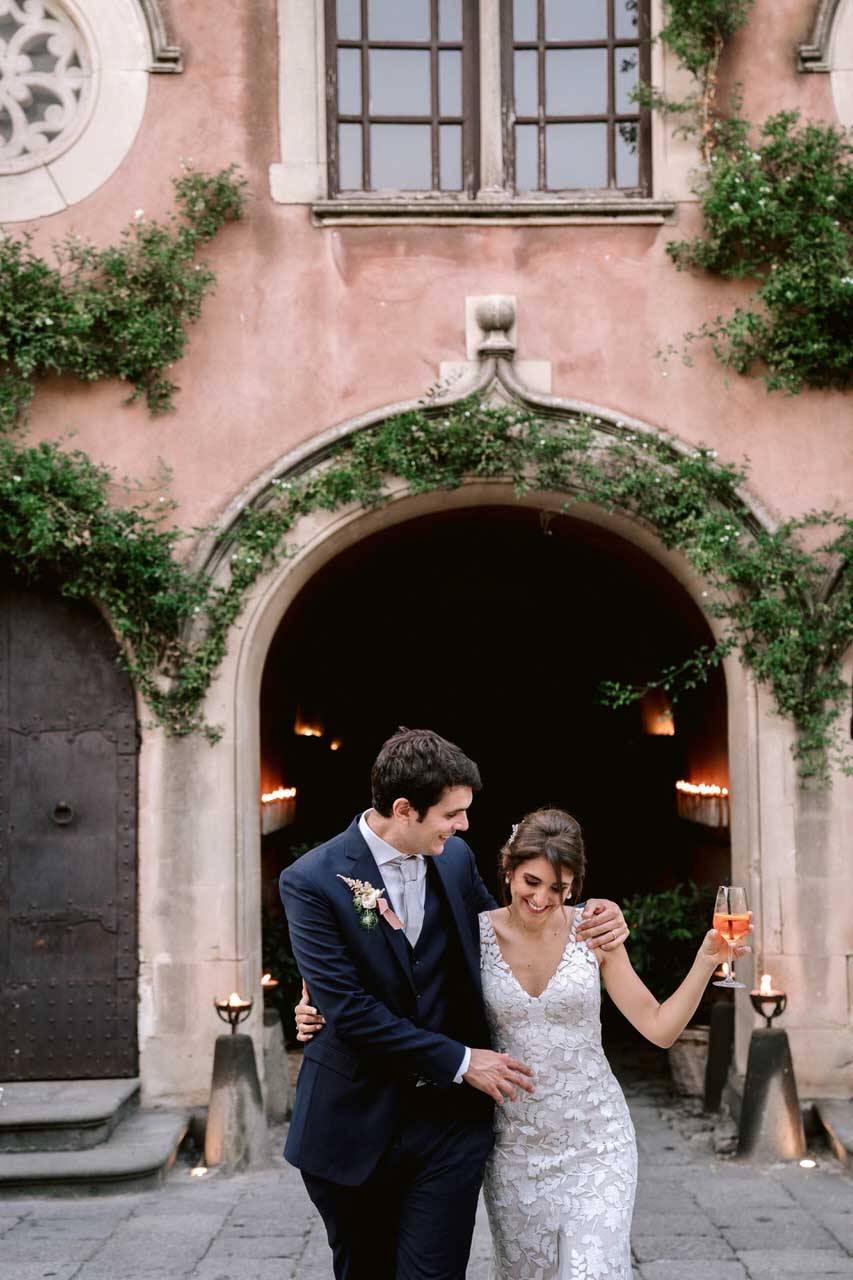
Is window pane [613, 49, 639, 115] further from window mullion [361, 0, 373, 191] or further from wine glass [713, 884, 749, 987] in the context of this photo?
wine glass [713, 884, 749, 987]

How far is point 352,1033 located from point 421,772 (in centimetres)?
65

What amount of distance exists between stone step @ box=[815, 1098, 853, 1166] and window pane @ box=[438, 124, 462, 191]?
5.60 m

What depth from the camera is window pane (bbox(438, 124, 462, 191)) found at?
810 centimetres

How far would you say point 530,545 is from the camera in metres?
11.3

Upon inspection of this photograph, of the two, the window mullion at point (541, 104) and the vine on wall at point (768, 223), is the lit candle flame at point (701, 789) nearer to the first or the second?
the vine on wall at point (768, 223)

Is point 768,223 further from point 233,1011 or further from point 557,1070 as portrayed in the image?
point 557,1070

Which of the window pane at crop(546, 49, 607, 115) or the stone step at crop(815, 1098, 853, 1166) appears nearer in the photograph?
the stone step at crop(815, 1098, 853, 1166)

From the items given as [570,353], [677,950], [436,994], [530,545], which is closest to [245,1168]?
[677,950]

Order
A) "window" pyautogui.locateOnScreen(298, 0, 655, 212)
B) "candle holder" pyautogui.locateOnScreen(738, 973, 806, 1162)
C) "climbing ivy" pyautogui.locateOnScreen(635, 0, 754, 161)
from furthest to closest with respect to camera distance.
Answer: "window" pyautogui.locateOnScreen(298, 0, 655, 212), "climbing ivy" pyautogui.locateOnScreen(635, 0, 754, 161), "candle holder" pyautogui.locateOnScreen(738, 973, 806, 1162)

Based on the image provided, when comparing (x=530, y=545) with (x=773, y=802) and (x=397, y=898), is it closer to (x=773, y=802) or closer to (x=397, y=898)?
(x=773, y=802)

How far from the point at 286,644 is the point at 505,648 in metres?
2.90

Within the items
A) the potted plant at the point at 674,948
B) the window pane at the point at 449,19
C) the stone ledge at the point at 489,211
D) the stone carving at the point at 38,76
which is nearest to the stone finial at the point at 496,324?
the stone ledge at the point at 489,211

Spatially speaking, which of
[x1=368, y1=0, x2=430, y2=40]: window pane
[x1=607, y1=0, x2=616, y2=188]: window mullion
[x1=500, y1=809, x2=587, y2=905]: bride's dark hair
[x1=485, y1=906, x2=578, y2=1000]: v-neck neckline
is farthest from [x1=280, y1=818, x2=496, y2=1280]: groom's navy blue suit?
[x1=368, y1=0, x2=430, y2=40]: window pane

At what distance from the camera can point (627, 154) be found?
8.10 metres
